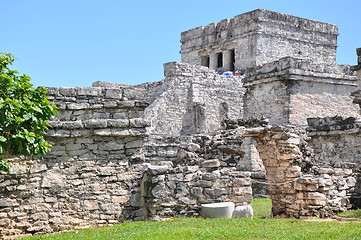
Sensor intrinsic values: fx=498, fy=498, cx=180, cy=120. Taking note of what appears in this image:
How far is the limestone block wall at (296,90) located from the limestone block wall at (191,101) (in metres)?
3.94

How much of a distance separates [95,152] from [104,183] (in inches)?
22.0

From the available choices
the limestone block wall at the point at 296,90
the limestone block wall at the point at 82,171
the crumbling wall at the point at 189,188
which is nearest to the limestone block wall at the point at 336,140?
the limestone block wall at the point at 296,90

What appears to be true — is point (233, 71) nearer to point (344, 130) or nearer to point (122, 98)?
point (344, 130)

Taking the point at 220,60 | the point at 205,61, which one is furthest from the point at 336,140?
the point at 205,61

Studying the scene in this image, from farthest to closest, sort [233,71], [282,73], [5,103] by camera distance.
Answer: [233,71] → [282,73] → [5,103]

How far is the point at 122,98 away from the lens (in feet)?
29.1

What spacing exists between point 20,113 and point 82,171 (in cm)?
185

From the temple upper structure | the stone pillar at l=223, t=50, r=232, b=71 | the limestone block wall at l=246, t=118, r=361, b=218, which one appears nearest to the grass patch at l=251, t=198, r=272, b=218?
the limestone block wall at l=246, t=118, r=361, b=218

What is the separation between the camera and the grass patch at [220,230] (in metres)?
6.89

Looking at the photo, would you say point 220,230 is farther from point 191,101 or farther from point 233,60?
point 233,60

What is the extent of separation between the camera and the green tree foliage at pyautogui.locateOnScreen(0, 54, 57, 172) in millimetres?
6926

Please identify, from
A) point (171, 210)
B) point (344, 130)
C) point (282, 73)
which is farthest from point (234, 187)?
point (282, 73)

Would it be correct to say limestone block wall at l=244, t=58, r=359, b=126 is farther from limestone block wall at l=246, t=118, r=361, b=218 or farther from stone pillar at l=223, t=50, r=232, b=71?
stone pillar at l=223, t=50, r=232, b=71

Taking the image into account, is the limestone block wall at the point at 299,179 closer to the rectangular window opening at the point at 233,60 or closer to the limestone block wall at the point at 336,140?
the limestone block wall at the point at 336,140
